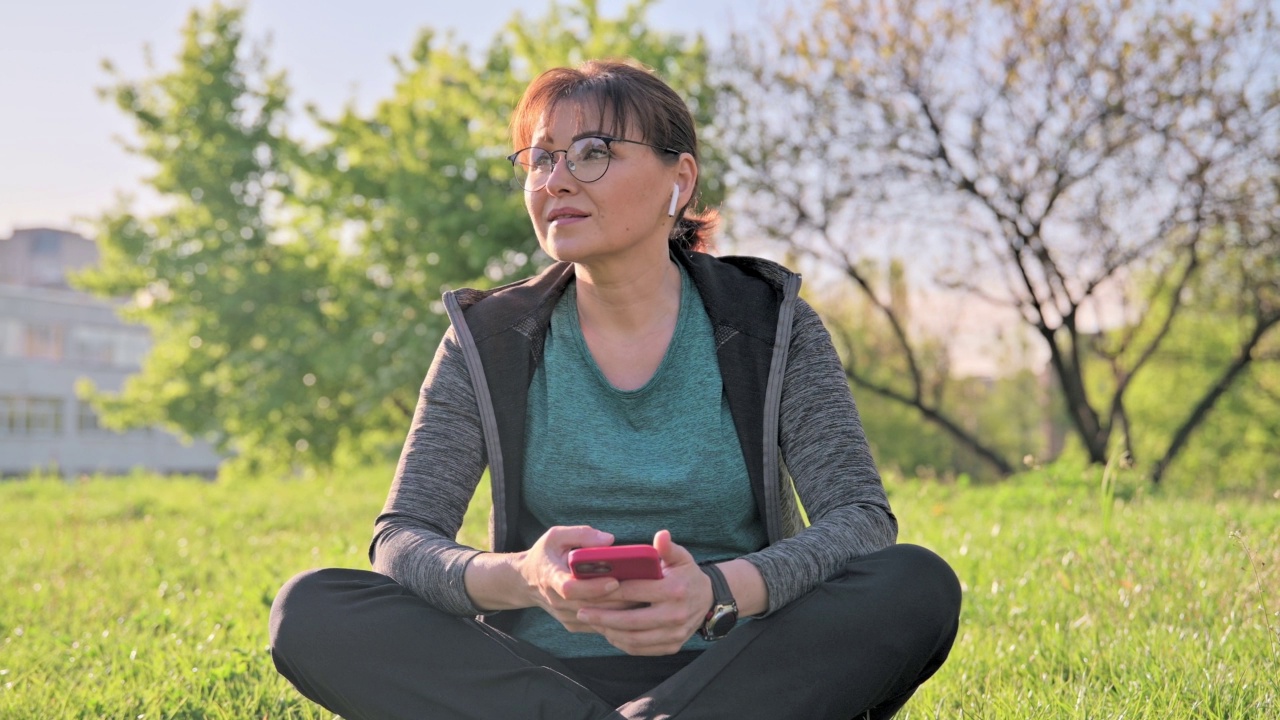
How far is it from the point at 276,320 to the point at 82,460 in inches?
1952

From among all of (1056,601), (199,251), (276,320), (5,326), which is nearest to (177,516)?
(1056,601)

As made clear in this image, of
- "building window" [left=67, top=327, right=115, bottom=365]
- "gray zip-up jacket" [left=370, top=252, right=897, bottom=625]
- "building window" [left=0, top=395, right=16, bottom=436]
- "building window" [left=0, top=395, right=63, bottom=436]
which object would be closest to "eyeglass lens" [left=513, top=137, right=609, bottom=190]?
"gray zip-up jacket" [left=370, top=252, right=897, bottom=625]

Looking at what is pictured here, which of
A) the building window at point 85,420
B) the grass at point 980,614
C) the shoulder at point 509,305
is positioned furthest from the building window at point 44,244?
the shoulder at point 509,305

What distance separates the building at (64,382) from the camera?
6178 cm

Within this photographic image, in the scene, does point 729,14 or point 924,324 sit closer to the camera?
point 729,14

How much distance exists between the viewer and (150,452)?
6944 centimetres

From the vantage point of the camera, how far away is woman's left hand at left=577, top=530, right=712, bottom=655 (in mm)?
1982

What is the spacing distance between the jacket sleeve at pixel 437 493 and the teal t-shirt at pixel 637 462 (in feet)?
0.53

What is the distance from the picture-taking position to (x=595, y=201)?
2688 mm

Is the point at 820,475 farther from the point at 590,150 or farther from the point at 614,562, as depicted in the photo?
the point at 590,150

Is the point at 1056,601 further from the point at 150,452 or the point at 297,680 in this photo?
the point at 150,452

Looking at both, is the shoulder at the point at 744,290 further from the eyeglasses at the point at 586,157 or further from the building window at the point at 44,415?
the building window at the point at 44,415

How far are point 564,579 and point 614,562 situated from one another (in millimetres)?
111

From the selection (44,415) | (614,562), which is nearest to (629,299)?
(614,562)
